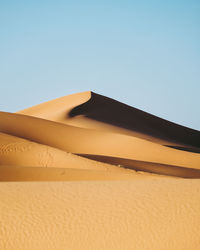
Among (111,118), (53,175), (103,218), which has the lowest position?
(53,175)

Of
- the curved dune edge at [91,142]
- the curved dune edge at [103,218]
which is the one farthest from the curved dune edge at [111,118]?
the curved dune edge at [103,218]

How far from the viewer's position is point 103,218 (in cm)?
384

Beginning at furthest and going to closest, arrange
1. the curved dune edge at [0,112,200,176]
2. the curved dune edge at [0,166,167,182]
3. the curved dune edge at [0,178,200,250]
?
the curved dune edge at [0,112,200,176]
the curved dune edge at [0,166,167,182]
the curved dune edge at [0,178,200,250]

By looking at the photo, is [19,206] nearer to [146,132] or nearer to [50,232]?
[50,232]

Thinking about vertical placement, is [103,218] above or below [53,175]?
above

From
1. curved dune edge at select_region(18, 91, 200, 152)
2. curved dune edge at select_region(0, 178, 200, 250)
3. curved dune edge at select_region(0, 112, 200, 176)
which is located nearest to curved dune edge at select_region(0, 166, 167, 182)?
curved dune edge at select_region(0, 178, 200, 250)

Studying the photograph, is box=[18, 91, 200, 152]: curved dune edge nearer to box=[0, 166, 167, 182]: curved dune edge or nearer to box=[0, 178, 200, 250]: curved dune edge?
box=[0, 166, 167, 182]: curved dune edge

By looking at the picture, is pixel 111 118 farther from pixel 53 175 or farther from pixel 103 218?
pixel 103 218

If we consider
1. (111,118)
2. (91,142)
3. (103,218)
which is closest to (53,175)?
(103,218)

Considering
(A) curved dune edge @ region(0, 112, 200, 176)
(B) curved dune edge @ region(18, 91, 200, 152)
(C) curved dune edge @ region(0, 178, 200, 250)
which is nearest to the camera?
(C) curved dune edge @ region(0, 178, 200, 250)

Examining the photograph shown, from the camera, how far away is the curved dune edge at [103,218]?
3492 mm

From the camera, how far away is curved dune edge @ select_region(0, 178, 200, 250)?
3492mm

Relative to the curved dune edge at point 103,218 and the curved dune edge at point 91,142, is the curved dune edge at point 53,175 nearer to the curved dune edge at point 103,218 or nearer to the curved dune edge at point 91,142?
the curved dune edge at point 103,218

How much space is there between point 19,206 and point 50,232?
2.10 ft
